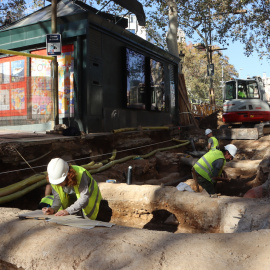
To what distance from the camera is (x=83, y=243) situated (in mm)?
3422

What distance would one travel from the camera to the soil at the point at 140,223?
121 inches

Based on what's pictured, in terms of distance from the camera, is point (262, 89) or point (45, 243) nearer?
point (45, 243)

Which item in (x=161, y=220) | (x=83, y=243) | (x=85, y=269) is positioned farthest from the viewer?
(x=161, y=220)

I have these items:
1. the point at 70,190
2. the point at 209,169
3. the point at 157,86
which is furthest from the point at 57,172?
the point at 157,86

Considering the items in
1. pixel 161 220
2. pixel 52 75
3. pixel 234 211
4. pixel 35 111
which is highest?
pixel 52 75

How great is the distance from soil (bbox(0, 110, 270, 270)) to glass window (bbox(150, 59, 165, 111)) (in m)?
2.69

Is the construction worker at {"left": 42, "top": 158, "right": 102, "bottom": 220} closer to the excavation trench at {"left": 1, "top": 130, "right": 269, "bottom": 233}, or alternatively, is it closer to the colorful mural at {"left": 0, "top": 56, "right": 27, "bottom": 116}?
the excavation trench at {"left": 1, "top": 130, "right": 269, "bottom": 233}

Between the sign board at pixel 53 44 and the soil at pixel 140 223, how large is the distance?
95.7 inches

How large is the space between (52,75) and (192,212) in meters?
5.82

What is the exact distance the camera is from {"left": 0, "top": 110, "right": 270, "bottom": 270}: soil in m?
3.07

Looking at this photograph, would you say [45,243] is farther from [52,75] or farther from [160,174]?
[160,174]

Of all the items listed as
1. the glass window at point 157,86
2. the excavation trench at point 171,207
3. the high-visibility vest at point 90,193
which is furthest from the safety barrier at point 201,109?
the high-visibility vest at point 90,193

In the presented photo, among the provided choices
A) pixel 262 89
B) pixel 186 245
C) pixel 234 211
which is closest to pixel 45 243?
pixel 186 245

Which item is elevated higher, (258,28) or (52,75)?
(258,28)
